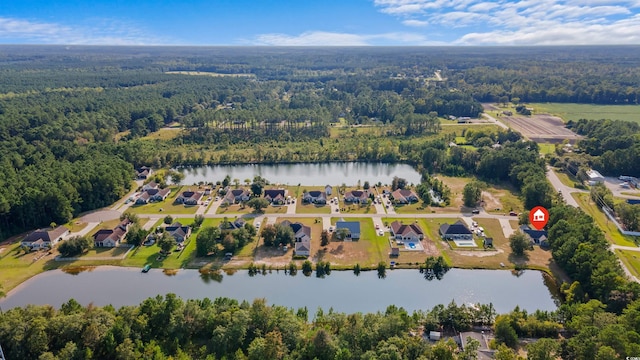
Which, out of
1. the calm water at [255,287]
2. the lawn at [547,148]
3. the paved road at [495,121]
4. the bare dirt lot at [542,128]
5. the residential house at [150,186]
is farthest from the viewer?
the paved road at [495,121]

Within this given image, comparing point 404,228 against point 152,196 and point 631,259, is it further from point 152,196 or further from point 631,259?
point 152,196

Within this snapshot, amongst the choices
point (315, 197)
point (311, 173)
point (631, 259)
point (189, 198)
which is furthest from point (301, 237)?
point (631, 259)

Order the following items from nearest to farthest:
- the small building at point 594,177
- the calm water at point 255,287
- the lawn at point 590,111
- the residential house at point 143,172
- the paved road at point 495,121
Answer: the calm water at point 255,287, the small building at point 594,177, the residential house at point 143,172, the paved road at point 495,121, the lawn at point 590,111

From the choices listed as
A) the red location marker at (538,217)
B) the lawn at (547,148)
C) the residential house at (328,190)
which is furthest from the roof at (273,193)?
the lawn at (547,148)

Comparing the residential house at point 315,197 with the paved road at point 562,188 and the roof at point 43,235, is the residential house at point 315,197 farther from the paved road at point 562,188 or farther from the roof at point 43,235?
the paved road at point 562,188

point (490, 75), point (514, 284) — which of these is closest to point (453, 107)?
point (490, 75)

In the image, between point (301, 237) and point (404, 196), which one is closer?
point (301, 237)

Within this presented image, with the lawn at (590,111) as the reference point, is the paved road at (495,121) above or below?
below
